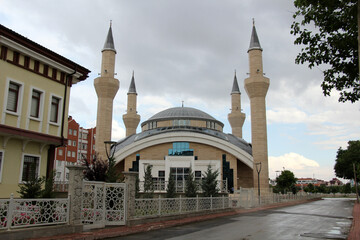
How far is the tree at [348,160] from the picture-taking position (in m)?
59.9

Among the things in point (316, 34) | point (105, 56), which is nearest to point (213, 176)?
point (316, 34)

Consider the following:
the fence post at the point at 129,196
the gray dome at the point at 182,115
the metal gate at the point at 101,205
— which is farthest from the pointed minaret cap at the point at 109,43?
the metal gate at the point at 101,205

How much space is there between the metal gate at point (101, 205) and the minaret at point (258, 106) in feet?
95.9

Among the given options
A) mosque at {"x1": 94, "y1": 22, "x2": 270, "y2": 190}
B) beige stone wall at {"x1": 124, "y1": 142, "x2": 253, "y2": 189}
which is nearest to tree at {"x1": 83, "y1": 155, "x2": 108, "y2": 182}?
mosque at {"x1": 94, "y1": 22, "x2": 270, "y2": 190}

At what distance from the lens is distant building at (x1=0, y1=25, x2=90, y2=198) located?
12992mm

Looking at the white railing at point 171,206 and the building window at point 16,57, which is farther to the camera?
the white railing at point 171,206

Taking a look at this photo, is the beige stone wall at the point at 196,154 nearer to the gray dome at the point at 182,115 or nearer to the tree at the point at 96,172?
the gray dome at the point at 182,115

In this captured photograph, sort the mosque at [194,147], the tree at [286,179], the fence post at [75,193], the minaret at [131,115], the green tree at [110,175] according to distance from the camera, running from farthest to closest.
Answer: the minaret at [131,115] → the tree at [286,179] → the mosque at [194,147] → the green tree at [110,175] → the fence post at [75,193]

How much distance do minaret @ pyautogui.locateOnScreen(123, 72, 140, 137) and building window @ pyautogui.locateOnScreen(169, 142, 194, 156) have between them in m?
16.2

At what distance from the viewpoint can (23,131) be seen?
13367 millimetres

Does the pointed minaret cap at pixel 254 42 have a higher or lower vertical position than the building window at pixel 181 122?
higher

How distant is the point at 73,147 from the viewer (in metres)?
66.2

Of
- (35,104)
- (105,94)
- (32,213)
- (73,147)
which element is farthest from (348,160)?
(32,213)

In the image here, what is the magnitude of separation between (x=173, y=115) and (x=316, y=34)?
41842mm
